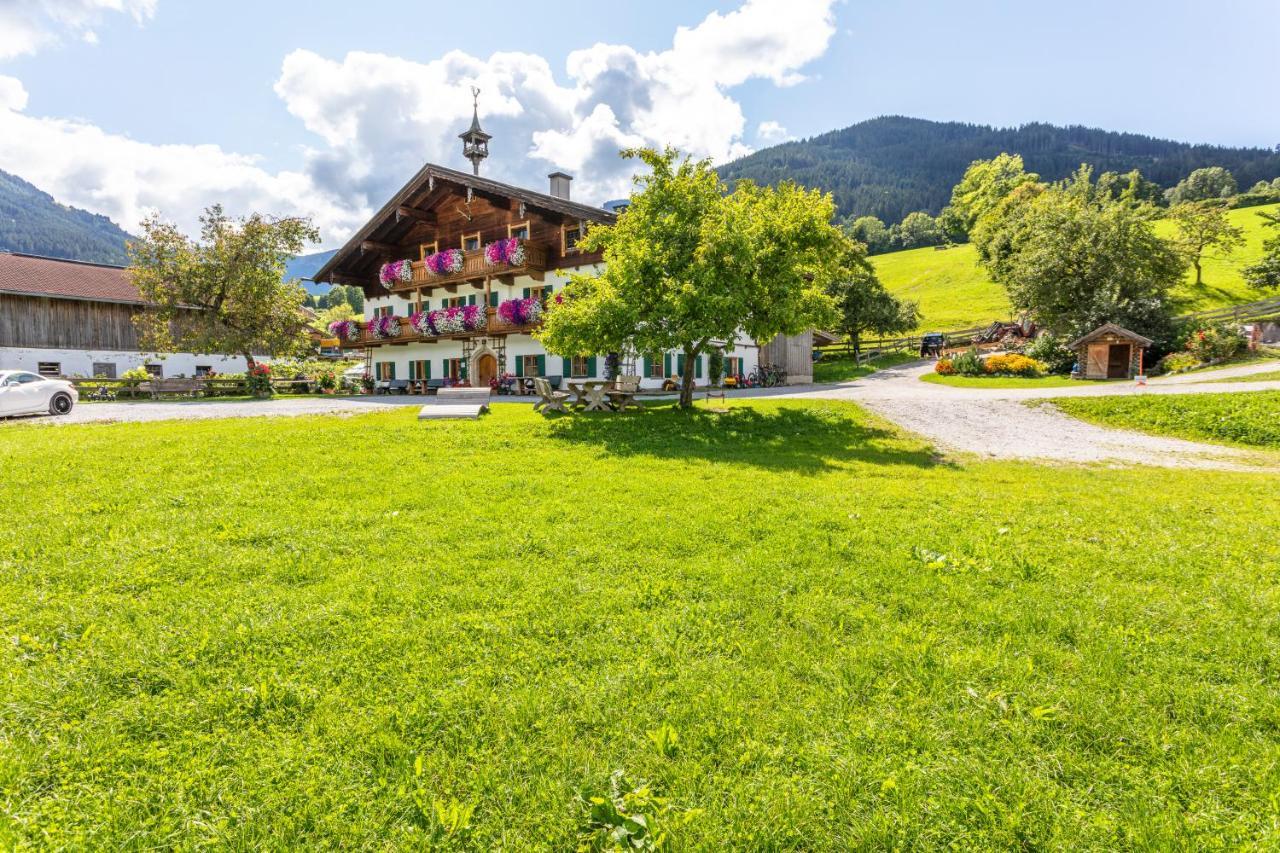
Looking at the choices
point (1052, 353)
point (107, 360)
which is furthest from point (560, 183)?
point (107, 360)

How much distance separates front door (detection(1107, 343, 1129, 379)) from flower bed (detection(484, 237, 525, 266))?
28.8 metres

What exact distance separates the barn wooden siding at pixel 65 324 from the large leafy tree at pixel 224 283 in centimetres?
965

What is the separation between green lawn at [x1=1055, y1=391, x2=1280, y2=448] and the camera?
14594 mm

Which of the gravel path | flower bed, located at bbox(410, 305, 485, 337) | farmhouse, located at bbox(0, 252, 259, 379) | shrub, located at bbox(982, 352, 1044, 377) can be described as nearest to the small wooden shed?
shrub, located at bbox(982, 352, 1044, 377)

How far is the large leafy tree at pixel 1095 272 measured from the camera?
106ft

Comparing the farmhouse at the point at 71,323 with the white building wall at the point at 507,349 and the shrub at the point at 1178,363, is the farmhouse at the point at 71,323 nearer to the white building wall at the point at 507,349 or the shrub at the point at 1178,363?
the white building wall at the point at 507,349

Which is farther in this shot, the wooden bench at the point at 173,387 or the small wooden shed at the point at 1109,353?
the small wooden shed at the point at 1109,353

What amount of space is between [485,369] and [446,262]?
Answer: 5.55m

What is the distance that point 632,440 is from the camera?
13.0 m

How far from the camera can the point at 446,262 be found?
28562mm

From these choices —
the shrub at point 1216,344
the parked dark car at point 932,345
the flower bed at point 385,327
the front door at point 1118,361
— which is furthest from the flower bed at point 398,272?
the shrub at point 1216,344

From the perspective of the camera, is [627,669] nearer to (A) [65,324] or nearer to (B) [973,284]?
(A) [65,324]

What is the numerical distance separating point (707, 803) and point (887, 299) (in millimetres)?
44454

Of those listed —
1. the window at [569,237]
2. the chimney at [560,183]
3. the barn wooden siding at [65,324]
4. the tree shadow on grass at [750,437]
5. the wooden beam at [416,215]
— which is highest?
the chimney at [560,183]
